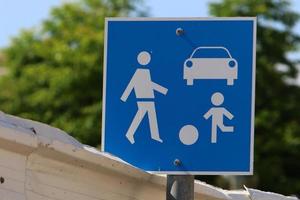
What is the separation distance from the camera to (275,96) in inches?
1049

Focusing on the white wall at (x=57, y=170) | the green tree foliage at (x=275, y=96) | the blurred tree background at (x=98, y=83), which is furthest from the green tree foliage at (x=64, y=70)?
the white wall at (x=57, y=170)

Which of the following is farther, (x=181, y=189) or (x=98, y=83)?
(x=98, y=83)

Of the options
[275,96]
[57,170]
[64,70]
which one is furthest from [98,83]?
[57,170]

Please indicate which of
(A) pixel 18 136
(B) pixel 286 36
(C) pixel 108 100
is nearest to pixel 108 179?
(C) pixel 108 100

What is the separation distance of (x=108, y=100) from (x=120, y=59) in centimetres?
18

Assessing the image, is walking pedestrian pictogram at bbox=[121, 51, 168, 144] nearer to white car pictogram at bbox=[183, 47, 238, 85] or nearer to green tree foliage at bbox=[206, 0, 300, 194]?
white car pictogram at bbox=[183, 47, 238, 85]

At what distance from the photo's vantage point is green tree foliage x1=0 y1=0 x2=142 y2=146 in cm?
2642

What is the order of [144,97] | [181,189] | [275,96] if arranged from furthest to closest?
[275,96] → [144,97] → [181,189]

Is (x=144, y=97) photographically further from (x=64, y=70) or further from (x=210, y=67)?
(x=64, y=70)

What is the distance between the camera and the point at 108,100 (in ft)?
13.8

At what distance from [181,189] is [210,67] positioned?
1.71ft

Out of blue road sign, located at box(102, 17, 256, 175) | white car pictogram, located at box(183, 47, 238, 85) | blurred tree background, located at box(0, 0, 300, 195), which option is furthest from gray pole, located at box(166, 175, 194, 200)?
blurred tree background, located at box(0, 0, 300, 195)

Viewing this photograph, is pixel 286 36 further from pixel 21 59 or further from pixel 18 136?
pixel 18 136

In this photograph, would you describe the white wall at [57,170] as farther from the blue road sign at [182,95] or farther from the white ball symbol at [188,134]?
the white ball symbol at [188,134]
